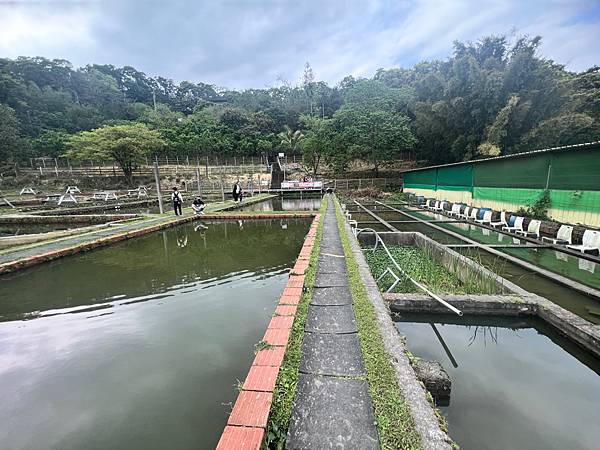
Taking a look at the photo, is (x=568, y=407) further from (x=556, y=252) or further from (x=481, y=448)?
(x=556, y=252)

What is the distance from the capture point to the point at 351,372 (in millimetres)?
2076

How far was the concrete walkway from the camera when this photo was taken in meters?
1.56

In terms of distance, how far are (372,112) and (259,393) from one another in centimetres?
2860

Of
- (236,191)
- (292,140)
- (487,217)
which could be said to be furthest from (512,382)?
(292,140)

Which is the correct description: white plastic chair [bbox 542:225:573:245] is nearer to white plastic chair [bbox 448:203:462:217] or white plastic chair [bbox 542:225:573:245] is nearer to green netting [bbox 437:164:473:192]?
white plastic chair [bbox 448:203:462:217]

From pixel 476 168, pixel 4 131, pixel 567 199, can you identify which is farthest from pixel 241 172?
pixel 567 199

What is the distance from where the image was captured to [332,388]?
1.93 metres

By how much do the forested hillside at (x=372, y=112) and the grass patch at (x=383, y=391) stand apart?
2263cm

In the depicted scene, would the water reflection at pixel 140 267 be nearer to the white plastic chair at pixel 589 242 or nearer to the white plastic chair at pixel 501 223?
the white plastic chair at pixel 589 242

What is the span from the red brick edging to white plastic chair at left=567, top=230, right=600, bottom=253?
21.4 ft

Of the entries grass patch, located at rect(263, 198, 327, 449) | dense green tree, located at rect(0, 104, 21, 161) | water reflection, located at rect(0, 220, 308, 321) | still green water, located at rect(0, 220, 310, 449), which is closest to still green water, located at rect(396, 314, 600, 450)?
grass patch, located at rect(263, 198, 327, 449)

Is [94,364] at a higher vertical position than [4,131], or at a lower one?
lower

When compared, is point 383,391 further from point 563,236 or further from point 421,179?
point 421,179

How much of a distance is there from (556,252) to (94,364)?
330 inches
